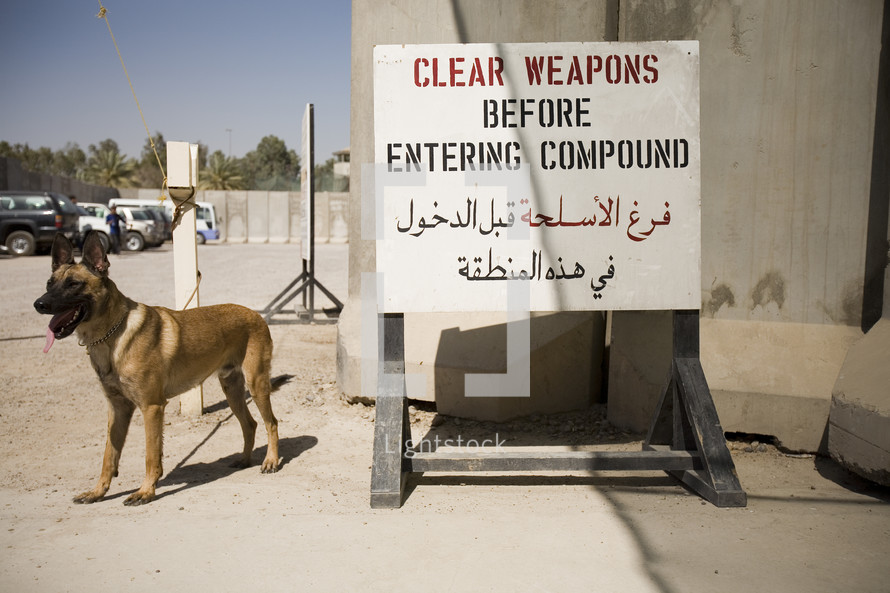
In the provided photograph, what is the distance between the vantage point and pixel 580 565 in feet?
10.0

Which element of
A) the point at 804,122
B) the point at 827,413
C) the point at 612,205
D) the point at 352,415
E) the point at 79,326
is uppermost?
the point at 804,122

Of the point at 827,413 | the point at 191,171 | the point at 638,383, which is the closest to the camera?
the point at 827,413

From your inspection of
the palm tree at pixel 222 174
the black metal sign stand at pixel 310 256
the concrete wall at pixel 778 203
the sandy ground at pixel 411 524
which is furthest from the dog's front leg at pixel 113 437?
the palm tree at pixel 222 174

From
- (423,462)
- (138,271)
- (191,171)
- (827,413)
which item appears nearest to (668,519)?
(423,462)

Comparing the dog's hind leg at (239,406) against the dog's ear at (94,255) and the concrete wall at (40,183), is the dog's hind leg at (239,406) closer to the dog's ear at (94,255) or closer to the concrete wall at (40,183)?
the dog's ear at (94,255)

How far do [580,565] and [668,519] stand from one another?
0.77 metres

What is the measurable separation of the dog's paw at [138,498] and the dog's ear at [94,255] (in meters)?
1.28

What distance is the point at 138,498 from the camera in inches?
154

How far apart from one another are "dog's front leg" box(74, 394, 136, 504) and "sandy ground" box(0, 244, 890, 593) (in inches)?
6.0

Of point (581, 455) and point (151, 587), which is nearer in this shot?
point (151, 587)

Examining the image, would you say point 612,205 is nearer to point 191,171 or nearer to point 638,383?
point 638,383

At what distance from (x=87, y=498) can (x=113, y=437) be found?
36 centimetres

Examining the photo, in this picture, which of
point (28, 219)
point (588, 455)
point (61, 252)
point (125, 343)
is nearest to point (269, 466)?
point (125, 343)

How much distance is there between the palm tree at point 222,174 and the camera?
58.1 metres
